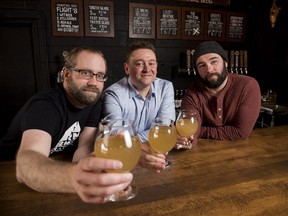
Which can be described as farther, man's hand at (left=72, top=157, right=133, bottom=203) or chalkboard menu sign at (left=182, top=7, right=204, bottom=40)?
chalkboard menu sign at (left=182, top=7, right=204, bottom=40)

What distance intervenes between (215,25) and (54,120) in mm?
3745

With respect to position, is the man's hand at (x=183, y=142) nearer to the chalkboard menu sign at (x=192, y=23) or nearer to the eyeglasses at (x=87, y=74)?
the eyeglasses at (x=87, y=74)

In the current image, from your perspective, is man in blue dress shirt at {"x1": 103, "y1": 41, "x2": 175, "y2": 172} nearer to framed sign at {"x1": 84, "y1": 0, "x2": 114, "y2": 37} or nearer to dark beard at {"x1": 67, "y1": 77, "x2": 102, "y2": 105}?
dark beard at {"x1": 67, "y1": 77, "x2": 102, "y2": 105}

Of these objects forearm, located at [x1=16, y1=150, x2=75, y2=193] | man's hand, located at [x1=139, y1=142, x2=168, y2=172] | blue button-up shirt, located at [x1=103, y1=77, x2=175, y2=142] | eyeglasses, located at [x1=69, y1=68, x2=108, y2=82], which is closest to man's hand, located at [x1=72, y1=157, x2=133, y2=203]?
forearm, located at [x1=16, y1=150, x2=75, y2=193]

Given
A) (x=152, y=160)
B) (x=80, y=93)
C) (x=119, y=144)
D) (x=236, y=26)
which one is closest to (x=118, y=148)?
(x=119, y=144)

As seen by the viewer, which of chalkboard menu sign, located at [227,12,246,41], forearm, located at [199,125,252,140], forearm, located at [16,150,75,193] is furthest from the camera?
chalkboard menu sign, located at [227,12,246,41]

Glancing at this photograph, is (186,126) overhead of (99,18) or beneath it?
beneath

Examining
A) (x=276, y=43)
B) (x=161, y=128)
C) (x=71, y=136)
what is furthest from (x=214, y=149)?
(x=276, y=43)

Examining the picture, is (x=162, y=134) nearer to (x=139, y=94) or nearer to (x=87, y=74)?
(x=87, y=74)

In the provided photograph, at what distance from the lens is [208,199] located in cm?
102

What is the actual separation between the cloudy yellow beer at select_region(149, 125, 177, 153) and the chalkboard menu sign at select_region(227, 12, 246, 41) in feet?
12.6

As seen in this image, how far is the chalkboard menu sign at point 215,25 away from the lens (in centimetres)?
433

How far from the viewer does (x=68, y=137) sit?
168cm

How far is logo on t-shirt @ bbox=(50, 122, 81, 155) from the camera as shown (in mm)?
1658
